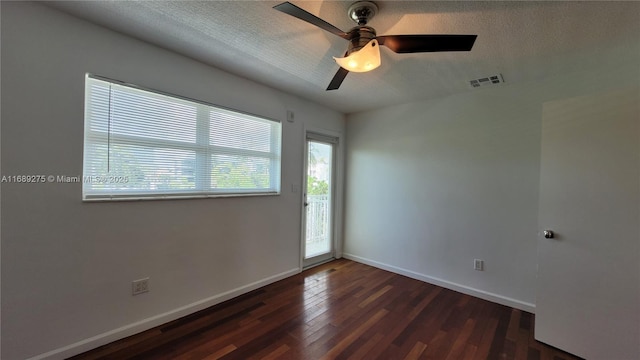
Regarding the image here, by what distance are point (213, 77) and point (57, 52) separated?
3.66 feet

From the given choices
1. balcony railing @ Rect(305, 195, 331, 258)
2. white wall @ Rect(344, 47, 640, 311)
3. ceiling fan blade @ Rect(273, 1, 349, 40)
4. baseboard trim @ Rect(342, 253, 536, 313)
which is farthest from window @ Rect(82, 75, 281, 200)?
baseboard trim @ Rect(342, 253, 536, 313)

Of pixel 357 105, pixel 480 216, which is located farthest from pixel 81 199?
pixel 480 216

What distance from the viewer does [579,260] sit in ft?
6.47

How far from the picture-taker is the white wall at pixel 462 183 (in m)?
2.62

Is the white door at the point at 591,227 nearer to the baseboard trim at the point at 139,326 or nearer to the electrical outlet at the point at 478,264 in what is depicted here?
the electrical outlet at the point at 478,264

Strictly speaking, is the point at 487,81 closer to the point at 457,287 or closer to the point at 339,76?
the point at 339,76

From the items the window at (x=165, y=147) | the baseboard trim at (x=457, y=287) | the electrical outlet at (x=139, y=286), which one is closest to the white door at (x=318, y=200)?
the baseboard trim at (x=457, y=287)

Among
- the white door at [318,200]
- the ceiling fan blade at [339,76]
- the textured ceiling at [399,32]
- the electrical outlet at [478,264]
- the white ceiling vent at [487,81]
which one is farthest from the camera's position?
the white door at [318,200]

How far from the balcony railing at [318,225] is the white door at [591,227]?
2608mm

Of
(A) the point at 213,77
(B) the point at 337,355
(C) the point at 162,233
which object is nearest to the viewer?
(B) the point at 337,355

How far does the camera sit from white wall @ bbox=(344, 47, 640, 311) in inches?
103

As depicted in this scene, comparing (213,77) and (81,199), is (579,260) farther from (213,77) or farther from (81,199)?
(81,199)

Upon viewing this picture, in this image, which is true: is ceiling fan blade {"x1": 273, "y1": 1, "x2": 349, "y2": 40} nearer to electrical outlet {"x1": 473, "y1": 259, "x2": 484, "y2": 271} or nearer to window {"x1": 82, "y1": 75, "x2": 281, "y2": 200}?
window {"x1": 82, "y1": 75, "x2": 281, "y2": 200}

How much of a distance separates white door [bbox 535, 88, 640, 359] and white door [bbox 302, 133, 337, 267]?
255 cm
